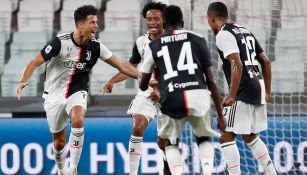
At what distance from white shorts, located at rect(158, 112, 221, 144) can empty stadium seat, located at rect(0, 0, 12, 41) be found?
416 centimetres

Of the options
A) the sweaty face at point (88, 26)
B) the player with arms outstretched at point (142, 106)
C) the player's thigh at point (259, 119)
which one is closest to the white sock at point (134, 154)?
the player with arms outstretched at point (142, 106)

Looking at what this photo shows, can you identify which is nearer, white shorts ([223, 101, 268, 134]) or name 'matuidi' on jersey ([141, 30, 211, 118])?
name 'matuidi' on jersey ([141, 30, 211, 118])

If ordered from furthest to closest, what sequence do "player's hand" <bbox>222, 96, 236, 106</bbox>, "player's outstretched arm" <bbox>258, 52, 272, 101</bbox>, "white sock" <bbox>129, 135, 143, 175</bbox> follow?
"white sock" <bbox>129, 135, 143, 175</bbox> → "player's outstretched arm" <bbox>258, 52, 272, 101</bbox> → "player's hand" <bbox>222, 96, 236, 106</bbox>

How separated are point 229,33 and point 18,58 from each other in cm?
364

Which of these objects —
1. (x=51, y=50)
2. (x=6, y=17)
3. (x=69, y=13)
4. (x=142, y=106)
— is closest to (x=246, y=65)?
(x=142, y=106)

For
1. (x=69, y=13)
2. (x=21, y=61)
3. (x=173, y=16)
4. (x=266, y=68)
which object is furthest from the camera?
(x=69, y=13)

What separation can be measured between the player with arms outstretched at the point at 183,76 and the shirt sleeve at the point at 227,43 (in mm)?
665

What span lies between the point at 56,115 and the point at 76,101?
0.33 metres

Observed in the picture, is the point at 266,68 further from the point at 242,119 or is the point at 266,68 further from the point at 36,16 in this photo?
the point at 36,16


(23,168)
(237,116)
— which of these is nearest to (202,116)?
(237,116)

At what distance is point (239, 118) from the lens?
8.99 m

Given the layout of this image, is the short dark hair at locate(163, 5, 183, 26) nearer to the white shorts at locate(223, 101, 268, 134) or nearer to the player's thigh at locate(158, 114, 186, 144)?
the player's thigh at locate(158, 114, 186, 144)

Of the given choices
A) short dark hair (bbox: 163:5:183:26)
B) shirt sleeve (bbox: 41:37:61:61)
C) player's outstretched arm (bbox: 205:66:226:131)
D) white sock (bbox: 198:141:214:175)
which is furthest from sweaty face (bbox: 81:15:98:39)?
white sock (bbox: 198:141:214:175)

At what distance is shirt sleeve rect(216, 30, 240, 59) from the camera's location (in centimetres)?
873
